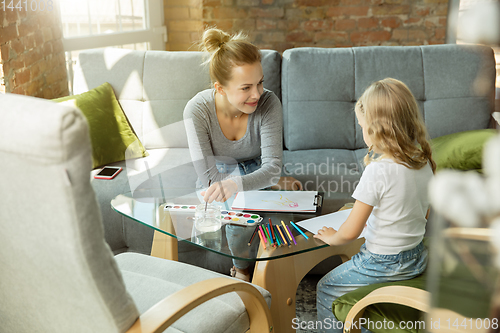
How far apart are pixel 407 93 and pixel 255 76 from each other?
66cm

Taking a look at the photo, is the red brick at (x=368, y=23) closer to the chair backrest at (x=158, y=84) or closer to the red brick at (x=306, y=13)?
the red brick at (x=306, y=13)

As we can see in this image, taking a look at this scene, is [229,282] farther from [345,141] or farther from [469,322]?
[345,141]

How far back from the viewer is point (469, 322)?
256 millimetres

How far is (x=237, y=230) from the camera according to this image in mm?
1264

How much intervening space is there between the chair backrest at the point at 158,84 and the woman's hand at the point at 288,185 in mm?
825

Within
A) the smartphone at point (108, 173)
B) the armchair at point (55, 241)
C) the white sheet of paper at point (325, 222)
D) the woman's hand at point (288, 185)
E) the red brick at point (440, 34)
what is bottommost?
the smartphone at point (108, 173)

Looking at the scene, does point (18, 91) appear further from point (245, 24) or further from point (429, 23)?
point (429, 23)

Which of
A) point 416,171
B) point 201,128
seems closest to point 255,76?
point 201,128

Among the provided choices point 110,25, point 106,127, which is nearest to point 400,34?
point 110,25

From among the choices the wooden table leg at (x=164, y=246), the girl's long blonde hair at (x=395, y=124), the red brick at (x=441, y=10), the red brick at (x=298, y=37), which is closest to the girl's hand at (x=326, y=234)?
the girl's long blonde hair at (x=395, y=124)

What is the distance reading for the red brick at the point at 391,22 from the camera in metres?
3.49

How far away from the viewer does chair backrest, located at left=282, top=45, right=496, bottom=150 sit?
7.64ft

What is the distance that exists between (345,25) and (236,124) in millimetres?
2096

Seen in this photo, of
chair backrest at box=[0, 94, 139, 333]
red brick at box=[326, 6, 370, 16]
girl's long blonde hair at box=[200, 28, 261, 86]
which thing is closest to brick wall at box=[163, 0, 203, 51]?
red brick at box=[326, 6, 370, 16]
